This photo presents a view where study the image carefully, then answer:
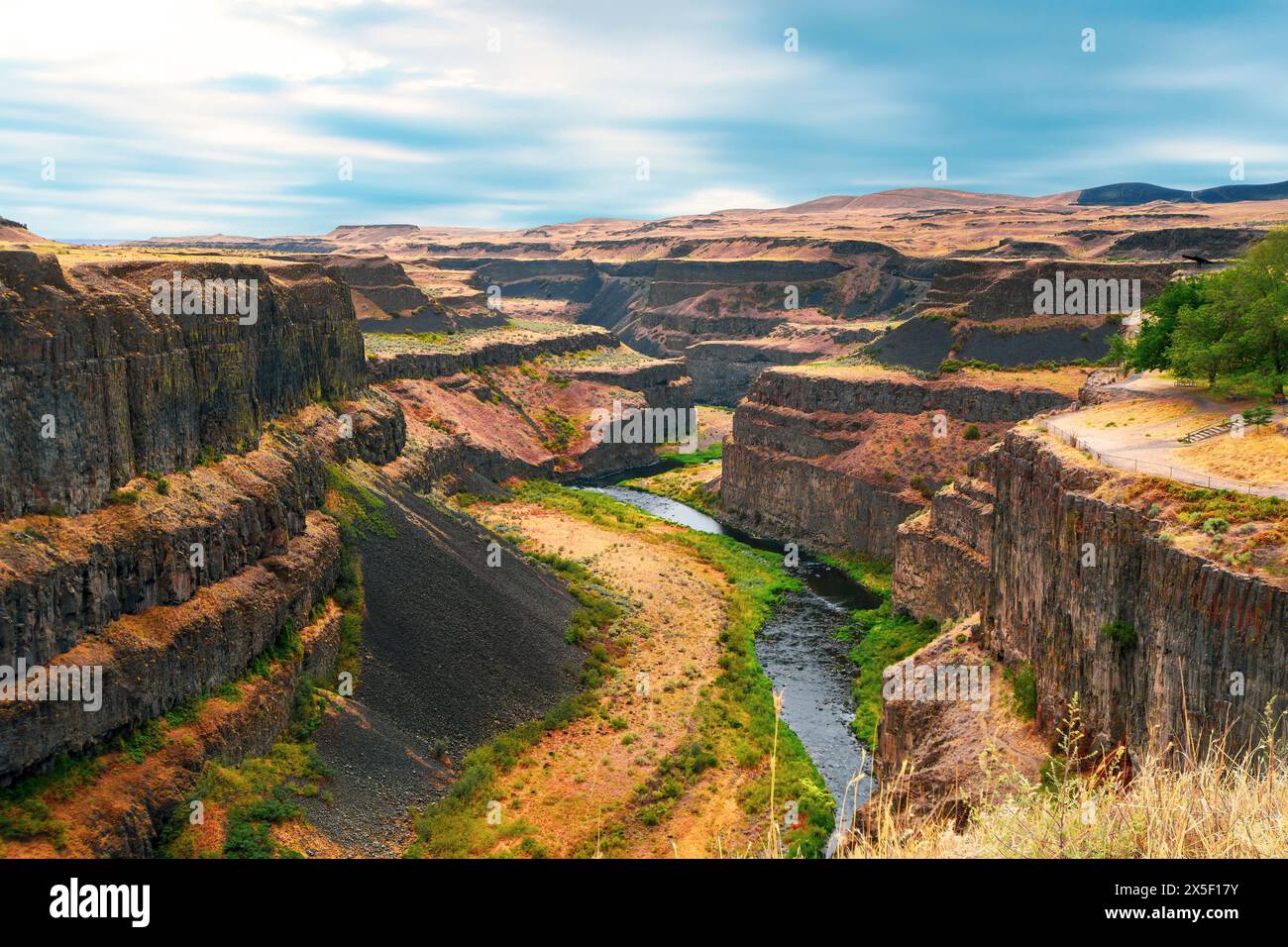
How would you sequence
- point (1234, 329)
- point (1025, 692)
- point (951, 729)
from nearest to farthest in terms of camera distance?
point (1025, 692)
point (951, 729)
point (1234, 329)

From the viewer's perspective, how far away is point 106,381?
30609 millimetres

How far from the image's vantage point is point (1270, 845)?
9633 millimetres

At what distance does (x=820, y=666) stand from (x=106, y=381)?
116 feet

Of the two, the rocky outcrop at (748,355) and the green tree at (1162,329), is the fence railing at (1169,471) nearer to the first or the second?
the green tree at (1162,329)

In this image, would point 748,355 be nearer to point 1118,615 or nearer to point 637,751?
point 637,751

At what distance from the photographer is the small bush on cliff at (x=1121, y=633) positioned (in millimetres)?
25625

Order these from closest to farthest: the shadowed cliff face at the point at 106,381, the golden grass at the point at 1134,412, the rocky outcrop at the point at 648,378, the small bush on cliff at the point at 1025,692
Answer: the shadowed cliff face at the point at 106,381, the small bush on cliff at the point at 1025,692, the golden grass at the point at 1134,412, the rocky outcrop at the point at 648,378

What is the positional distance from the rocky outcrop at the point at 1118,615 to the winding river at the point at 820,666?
7569 millimetres

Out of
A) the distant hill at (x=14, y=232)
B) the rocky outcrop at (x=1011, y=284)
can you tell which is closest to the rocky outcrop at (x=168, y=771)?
the distant hill at (x=14, y=232)

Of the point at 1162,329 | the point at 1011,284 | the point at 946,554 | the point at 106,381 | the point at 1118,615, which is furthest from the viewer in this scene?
the point at 1011,284

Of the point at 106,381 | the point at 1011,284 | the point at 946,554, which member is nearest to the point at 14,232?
the point at 106,381

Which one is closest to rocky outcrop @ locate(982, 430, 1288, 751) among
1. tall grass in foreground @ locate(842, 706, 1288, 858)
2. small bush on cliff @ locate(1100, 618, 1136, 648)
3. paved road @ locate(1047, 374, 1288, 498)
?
small bush on cliff @ locate(1100, 618, 1136, 648)

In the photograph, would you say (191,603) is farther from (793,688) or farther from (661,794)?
(793,688)

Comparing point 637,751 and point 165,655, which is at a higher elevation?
point 165,655
